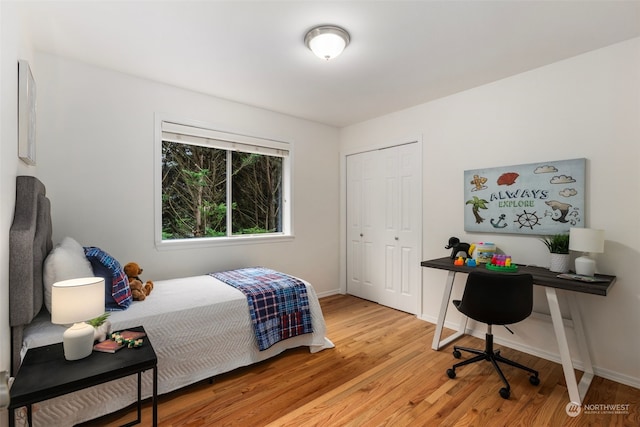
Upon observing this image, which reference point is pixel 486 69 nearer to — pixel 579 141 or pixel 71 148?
pixel 579 141

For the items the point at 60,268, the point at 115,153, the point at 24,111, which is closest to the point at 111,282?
the point at 60,268

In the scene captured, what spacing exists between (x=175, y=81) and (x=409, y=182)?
109 inches

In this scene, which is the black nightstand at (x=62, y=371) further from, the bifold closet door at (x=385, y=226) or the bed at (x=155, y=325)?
the bifold closet door at (x=385, y=226)

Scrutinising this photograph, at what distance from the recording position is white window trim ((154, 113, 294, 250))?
298cm

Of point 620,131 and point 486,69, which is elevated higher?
point 486,69

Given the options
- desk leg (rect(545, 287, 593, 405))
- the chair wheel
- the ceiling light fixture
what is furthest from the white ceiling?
the chair wheel

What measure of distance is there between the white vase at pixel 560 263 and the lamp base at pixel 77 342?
10.4 feet

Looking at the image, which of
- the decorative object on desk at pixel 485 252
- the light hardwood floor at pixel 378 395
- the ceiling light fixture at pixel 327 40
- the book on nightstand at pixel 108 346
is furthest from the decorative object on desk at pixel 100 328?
the decorative object on desk at pixel 485 252

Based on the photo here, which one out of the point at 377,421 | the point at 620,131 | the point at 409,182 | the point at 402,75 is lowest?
the point at 377,421

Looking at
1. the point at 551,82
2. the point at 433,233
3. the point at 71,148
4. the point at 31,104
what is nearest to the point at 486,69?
the point at 551,82

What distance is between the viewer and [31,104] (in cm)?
196

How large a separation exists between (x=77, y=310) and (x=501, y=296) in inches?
100

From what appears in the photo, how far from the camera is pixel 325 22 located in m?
2.03

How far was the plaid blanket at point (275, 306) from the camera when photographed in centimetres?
245
